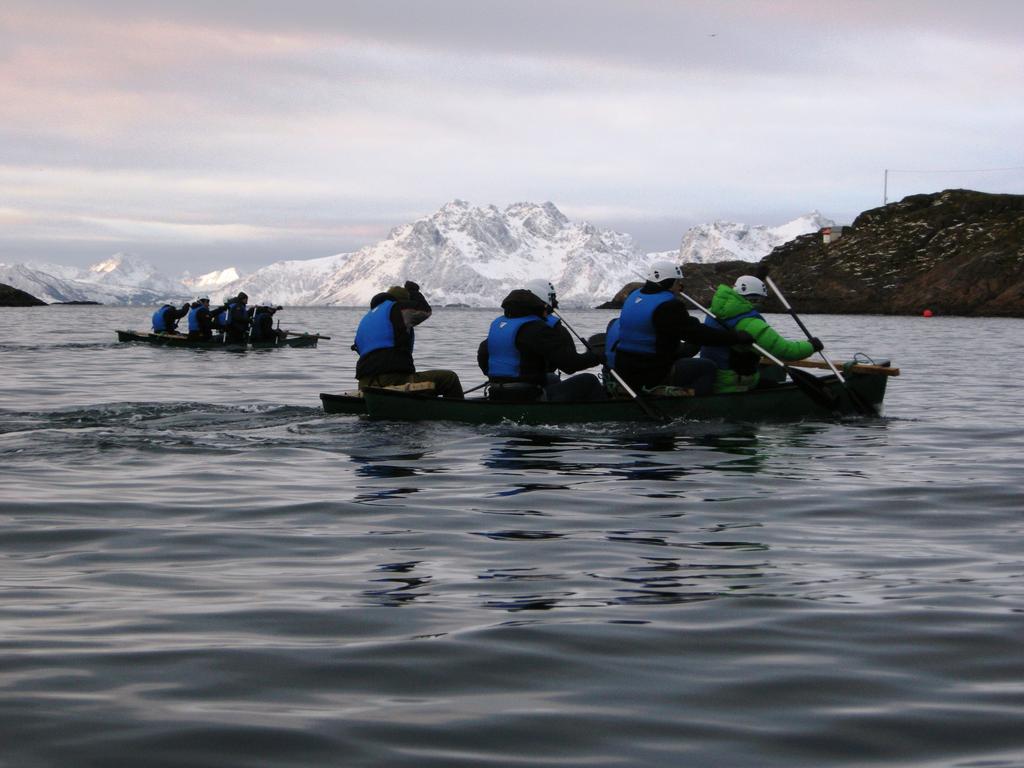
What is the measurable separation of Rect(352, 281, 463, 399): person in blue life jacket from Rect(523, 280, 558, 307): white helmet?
Result: 1544mm

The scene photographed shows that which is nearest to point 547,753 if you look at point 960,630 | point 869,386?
point 960,630

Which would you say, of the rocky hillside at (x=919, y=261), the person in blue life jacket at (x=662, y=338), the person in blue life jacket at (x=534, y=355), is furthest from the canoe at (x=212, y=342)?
the rocky hillside at (x=919, y=261)

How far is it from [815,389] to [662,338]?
2390 mm

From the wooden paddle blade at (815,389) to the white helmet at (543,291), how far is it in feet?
11.7

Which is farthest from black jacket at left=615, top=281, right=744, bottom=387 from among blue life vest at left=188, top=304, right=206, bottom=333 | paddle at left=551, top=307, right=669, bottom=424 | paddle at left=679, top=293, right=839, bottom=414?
blue life vest at left=188, top=304, right=206, bottom=333

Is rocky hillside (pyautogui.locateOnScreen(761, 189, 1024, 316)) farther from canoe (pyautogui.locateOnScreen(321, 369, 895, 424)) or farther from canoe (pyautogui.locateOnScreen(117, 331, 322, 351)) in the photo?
canoe (pyautogui.locateOnScreen(321, 369, 895, 424))

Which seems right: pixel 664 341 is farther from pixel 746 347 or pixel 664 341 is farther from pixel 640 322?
pixel 746 347

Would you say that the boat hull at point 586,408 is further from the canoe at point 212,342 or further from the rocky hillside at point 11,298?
the rocky hillside at point 11,298

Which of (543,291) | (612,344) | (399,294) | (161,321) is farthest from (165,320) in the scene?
(543,291)

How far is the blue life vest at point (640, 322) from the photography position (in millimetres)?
17375

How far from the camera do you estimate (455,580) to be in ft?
26.6

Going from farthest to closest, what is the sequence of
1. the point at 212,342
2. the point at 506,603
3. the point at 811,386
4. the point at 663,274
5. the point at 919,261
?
the point at 919,261 < the point at 212,342 < the point at 811,386 < the point at 663,274 < the point at 506,603

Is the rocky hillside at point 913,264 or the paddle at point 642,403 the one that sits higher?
the rocky hillside at point 913,264

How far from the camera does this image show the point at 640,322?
1764 centimetres
